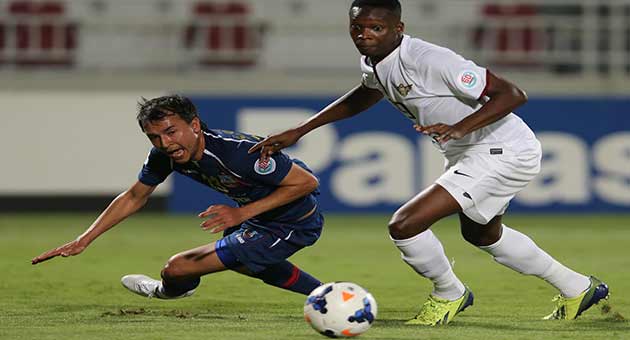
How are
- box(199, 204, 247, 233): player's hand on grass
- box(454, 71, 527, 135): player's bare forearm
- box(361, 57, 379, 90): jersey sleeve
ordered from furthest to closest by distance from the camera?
box(361, 57, 379, 90): jersey sleeve < box(454, 71, 527, 135): player's bare forearm < box(199, 204, 247, 233): player's hand on grass

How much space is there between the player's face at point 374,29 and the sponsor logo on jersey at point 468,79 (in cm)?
43

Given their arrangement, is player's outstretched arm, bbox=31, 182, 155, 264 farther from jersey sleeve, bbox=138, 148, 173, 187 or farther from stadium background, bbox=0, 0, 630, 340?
stadium background, bbox=0, 0, 630, 340

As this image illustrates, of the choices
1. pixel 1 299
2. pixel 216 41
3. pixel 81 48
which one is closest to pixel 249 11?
pixel 216 41

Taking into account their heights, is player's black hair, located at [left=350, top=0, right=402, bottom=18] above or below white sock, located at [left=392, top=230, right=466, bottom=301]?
above

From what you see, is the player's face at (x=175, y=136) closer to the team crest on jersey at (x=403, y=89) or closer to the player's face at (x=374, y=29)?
the player's face at (x=374, y=29)

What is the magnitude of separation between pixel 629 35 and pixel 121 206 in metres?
11.7

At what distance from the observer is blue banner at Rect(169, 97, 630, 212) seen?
15.3 meters

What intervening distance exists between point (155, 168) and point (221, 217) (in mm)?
1079

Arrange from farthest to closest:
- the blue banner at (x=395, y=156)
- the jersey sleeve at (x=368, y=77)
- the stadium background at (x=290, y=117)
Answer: the blue banner at (x=395, y=156), the stadium background at (x=290, y=117), the jersey sleeve at (x=368, y=77)

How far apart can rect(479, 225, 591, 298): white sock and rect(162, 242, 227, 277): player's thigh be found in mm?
1510

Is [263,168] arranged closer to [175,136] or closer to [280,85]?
[175,136]

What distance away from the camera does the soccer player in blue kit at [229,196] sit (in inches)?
262

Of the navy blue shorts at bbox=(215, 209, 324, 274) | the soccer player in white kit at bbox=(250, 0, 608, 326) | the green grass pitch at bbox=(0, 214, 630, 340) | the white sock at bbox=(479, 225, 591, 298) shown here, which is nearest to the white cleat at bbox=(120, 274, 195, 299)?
the green grass pitch at bbox=(0, 214, 630, 340)

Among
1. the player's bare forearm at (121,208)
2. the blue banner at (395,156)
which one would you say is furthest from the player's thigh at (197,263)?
Answer: the blue banner at (395,156)
